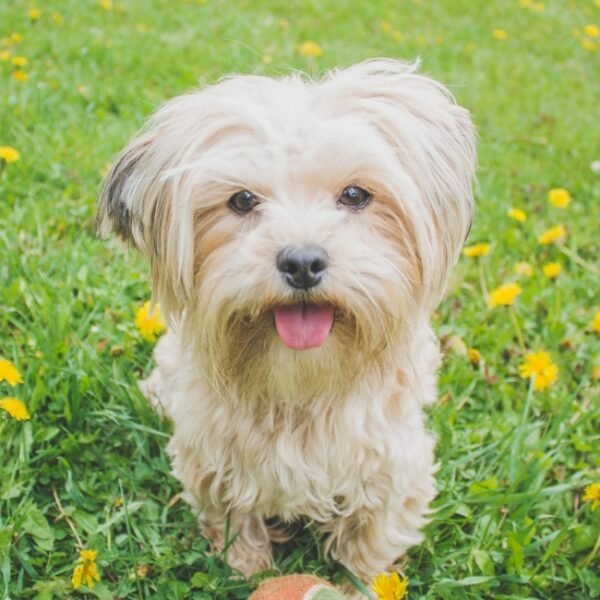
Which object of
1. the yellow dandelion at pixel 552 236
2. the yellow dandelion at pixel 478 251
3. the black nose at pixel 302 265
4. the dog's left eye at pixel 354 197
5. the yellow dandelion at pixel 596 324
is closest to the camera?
the black nose at pixel 302 265

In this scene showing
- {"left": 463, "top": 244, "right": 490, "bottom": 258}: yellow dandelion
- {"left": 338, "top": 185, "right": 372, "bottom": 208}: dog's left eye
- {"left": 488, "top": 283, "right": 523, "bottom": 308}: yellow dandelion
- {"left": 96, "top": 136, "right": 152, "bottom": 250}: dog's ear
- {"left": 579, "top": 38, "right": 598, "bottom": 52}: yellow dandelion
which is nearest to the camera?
{"left": 338, "top": 185, "right": 372, "bottom": 208}: dog's left eye

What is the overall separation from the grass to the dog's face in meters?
0.84

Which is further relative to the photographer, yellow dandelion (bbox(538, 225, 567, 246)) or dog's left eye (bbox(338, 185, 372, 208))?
yellow dandelion (bbox(538, 225, 567, 246))

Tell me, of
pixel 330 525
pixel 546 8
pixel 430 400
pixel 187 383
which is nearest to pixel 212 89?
pixel 187 383

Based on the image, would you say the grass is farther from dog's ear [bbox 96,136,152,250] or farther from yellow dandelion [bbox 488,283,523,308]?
dog's ear [bbox 96,136,152,250]

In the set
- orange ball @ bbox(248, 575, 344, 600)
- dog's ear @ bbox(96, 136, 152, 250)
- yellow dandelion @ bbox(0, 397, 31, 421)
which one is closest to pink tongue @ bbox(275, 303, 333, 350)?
dog's ear @ bbox(96, 136, 152, 250)

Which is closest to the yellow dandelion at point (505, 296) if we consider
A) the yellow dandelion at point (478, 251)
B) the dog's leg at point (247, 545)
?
the yellow dandelion at point (478, 251)

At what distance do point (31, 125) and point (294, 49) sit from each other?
2.64 m

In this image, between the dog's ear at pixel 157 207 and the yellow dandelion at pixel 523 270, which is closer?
the dog's ear at pixel 157 207

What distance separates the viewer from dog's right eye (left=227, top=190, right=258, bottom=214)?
7.13 feet

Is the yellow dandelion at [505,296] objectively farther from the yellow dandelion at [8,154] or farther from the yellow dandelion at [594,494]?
the yellow dandelion at [8,154]

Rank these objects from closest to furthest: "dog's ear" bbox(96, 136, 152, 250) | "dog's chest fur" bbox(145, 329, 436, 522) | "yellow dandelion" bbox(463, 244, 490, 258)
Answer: "dog's ear" bbox(96, 136, 152, 250) → "dog's chest fur" bbox(145, 329, 436, 522) → "yellow dandelion" bbox(463, 244, 490, 258)

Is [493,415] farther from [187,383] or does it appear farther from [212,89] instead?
[212,89]

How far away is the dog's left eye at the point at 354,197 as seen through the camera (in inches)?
85.8
